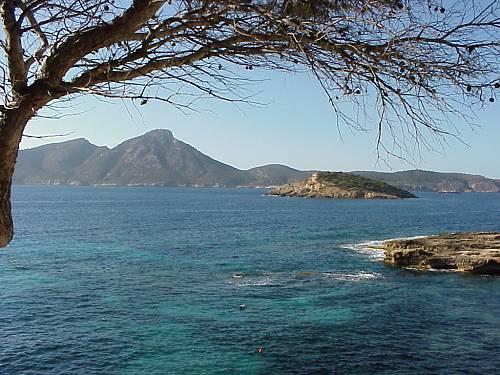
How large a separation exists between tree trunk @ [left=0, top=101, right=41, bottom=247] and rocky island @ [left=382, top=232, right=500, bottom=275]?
4248cm

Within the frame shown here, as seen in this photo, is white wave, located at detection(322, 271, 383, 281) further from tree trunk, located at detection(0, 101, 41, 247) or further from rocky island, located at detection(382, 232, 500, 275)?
tree trunk, located at detection(0, 101, 41, 247)

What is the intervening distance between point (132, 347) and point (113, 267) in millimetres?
21913

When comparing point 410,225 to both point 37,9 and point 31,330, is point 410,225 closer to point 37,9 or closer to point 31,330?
point 31,330

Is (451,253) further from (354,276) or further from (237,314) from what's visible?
(237,314)

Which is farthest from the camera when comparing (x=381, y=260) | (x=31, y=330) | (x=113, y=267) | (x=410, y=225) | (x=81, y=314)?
(x=410, y=225)

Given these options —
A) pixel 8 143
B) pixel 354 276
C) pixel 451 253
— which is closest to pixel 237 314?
pixel 354 276

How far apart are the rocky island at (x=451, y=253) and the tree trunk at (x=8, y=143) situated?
42.5m

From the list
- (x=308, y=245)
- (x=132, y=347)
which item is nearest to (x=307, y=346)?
(x=132, y=347)

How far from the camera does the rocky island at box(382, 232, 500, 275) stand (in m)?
41.3

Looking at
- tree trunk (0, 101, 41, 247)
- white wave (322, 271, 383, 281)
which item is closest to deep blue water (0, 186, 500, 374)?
white wave (322, 271, 383, 281)

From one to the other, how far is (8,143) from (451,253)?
149 ft

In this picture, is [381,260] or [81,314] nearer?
[81,314]

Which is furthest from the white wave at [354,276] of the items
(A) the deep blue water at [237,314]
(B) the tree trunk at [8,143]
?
(B) the tree trunk at [8,143]

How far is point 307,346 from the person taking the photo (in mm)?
22828
